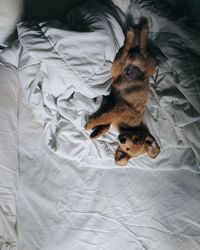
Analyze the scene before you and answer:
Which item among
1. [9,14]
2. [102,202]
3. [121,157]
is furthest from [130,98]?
[9,14]

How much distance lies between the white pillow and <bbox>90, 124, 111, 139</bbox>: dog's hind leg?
49 cm

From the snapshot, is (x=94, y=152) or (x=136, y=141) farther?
(x=94, y=152)

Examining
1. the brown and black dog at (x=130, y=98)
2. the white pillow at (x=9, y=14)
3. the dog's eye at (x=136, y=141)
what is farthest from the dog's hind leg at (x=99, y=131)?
the white pillow at (x=9, y=14)

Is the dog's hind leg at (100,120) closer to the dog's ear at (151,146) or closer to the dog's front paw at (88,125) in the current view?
the dog's front paw at (88,125)

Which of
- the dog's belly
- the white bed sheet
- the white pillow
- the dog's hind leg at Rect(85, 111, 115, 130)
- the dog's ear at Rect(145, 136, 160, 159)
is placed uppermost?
the white pillow

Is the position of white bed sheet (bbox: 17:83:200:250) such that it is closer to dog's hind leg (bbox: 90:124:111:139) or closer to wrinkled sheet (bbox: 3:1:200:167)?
wrinkled sheet (bbox: 3:1:200:167)

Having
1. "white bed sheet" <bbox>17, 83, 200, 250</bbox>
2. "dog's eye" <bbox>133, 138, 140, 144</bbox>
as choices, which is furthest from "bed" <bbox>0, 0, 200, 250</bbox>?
"dog's eye" <bbox>133, 138, 140, 144</bbox>

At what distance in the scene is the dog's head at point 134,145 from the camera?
3.61ft

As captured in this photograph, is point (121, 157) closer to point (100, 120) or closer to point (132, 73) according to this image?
point (100, 120)

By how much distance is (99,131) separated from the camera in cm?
114

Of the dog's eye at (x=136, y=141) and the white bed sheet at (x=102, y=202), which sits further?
the white bed sheet at (x=102, y=202)

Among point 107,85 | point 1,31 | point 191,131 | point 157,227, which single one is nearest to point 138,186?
point 157,227

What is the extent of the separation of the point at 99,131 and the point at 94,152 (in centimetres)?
13

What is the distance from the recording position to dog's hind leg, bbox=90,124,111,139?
113 cm
